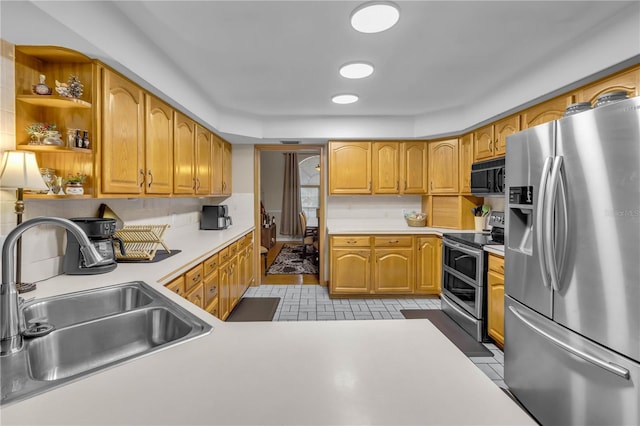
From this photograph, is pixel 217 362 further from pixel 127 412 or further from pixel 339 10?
pixel 339 10

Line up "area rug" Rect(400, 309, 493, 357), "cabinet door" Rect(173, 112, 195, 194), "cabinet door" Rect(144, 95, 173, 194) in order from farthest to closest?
"cabinet door" Rect(173, 112, 195, 194) < "area rug" Rect(400, 309, 493, 357) < "cabinet door" Rect(144, 95, 173, 194)

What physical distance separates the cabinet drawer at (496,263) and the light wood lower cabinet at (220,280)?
2.44 m

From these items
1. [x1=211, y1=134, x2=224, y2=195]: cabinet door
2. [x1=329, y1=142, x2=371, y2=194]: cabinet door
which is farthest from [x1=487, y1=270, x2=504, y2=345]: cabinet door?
[x1=211, y1=134, x2=224, y2=195]: cabinet door

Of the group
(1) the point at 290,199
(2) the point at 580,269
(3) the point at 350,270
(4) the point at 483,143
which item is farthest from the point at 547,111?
(1) the point at 290,199

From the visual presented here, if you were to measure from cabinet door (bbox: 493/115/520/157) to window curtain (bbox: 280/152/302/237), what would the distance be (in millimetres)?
6151

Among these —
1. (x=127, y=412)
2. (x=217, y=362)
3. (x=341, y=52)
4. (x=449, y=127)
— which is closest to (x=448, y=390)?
(x=217, y=362)

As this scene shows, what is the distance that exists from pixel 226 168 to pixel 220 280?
1.92 m

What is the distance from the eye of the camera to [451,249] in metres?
3.40

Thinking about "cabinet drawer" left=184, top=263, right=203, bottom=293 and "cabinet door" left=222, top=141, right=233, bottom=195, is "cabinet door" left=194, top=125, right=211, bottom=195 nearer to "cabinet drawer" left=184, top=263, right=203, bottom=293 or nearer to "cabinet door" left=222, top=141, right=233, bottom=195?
"cabinet door" left=222, top=141, right=233, bottom=195

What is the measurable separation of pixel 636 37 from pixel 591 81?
0.44 metres

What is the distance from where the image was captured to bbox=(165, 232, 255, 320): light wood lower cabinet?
7.24 ft

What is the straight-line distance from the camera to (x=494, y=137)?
3.32 meters

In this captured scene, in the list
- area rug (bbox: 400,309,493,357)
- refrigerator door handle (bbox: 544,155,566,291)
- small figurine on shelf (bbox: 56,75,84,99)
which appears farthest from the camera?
area rug (bbox: 400,309,493,357)

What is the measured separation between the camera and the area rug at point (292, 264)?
18.1ft
